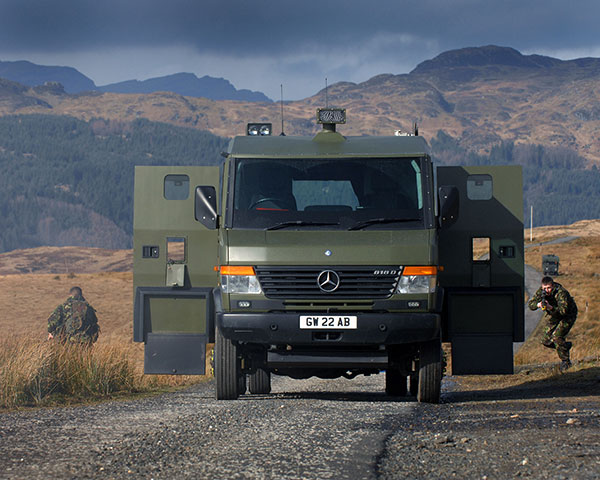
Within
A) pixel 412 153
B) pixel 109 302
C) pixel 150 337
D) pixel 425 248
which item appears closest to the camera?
pixel 425 248

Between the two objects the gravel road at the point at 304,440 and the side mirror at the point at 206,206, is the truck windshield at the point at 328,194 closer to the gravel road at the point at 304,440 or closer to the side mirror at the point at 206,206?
the side mirror at the point at 206,206

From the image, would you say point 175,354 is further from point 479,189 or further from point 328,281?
point 479,189

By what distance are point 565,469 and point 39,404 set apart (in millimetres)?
7071

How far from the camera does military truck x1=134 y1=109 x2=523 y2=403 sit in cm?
983

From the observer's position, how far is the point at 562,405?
1020cm

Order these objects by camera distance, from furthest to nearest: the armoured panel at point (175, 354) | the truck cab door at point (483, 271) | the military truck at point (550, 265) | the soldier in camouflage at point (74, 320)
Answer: the military truck at point (550, 265) < the soldier in camouflage at point (74, 320) < the truck cab door at point (483, 271) < the armoured panel at point (175, 354)

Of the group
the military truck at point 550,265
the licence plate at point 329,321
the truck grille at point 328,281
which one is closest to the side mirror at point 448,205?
the truck grille at point 328,281

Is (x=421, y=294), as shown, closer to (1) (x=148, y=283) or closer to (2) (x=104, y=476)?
(1) (x=148, y=283)

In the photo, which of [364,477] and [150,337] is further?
[150,337]

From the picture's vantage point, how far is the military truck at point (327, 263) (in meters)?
9.83

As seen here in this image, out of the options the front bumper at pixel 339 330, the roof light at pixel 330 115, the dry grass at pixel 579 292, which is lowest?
the dry grass at pixel 579 292

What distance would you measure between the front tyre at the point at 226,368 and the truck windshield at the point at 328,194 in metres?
1.45

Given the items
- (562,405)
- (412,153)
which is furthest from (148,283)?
(562,405)

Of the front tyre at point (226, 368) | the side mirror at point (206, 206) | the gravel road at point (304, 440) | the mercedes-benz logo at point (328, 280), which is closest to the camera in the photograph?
the gravel road at point (304, 440)
